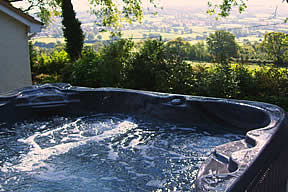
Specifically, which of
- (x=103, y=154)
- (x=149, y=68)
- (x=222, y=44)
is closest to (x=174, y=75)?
(x=149, y=68)

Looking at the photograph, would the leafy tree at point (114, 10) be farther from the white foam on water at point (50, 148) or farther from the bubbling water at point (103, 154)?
the white foam on water at point (50, 148)

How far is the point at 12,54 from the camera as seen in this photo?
19.6ft

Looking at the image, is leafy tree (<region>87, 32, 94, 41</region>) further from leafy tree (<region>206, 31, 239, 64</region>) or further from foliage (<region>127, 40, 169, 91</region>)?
foliage (<region>127, 40, 169, 91</region>)

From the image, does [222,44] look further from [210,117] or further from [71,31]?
[210,117]

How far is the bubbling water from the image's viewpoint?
2258 mm

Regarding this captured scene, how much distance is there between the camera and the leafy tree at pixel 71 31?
863 centimetres

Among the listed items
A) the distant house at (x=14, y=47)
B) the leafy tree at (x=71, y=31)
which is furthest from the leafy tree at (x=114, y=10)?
the distant house at (x=14, y=47)

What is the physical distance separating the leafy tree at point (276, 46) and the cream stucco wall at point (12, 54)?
5.05 metres

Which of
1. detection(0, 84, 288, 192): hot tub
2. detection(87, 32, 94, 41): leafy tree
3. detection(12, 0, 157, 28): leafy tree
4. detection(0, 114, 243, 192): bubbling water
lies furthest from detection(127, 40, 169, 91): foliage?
detection(87, 32, 94, 41): leafy tree

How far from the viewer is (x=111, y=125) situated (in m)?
3.44

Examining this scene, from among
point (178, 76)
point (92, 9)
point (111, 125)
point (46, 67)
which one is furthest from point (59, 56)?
point (111, 125)

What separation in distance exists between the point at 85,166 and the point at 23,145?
84 cm

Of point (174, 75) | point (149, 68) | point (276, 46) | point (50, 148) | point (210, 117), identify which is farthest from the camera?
point (276, 46)

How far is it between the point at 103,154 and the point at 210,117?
1.20 meters
